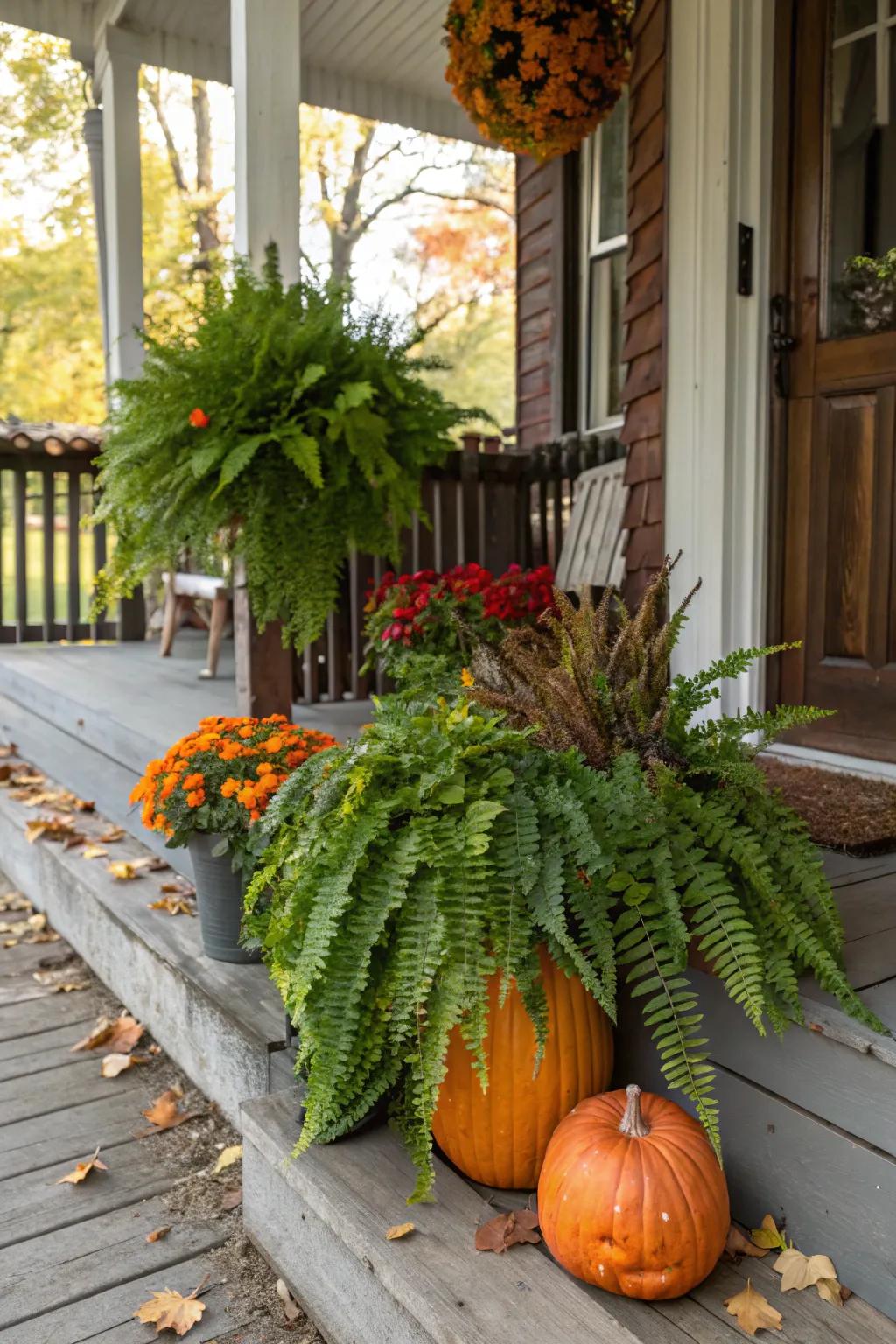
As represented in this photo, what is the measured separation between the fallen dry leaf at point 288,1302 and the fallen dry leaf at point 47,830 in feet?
6.25

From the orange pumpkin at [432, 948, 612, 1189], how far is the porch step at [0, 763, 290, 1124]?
40 cm

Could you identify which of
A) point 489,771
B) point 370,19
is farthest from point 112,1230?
point 370,19

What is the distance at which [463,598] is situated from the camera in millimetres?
3287

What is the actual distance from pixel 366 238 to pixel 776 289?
12832 mm

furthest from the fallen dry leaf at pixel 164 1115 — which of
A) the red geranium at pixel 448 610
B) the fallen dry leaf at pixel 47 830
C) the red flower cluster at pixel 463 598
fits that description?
the red flower cluster at pixel 463 598

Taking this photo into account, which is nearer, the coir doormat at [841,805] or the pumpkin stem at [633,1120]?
the pumpkin stem at [633,1120]

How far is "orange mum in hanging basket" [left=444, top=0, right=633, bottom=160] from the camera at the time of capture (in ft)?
9.85

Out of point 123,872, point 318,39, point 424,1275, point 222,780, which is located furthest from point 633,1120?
point 318,39

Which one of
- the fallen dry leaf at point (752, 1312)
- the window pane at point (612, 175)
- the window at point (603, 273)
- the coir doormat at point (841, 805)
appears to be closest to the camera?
the fallen dry leaf at point (752, 1312)

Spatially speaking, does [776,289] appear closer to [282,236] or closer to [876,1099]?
[282,236]

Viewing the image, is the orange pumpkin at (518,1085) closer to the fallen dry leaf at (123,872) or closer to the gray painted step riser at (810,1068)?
the gray painted step riser at (810,1068)

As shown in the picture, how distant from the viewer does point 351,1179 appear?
4.76 ft

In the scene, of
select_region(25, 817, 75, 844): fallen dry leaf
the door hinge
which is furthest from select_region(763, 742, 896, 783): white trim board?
select_region(25, 817, 75, 844): fallen dry leaf

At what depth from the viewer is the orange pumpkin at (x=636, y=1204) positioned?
47.9 inches
